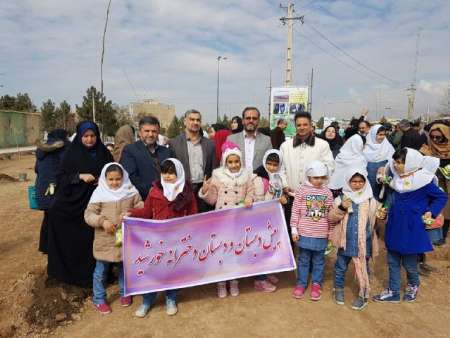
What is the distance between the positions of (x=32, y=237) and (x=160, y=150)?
360 centimetres

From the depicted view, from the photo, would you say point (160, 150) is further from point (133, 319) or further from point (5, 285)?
point (5, 285)

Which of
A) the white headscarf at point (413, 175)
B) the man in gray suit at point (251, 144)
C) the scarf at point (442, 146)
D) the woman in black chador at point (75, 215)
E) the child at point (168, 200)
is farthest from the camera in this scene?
the scarf at point (442, 146)

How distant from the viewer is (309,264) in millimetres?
3668

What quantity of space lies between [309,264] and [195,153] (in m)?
1.72

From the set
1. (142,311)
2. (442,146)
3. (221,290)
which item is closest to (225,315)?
(221,290)

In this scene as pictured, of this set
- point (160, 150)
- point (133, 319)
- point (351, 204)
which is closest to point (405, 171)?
point (351, 204)

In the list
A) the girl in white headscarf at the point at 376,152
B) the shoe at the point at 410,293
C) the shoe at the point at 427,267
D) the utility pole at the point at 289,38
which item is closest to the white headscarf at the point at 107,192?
the shoe at the point at 410,293

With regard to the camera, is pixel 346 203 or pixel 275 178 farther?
pixel 275 178

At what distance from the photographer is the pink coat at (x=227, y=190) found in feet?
11.7

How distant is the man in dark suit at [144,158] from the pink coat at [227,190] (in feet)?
1.81

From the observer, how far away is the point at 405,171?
11.2ft

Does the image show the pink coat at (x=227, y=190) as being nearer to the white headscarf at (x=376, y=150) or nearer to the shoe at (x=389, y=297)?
the shoe at (x=389, y=297)

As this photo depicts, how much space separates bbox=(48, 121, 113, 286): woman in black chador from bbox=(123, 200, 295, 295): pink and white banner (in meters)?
0.70

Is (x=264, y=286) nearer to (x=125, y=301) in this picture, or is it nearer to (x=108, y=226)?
(x=125, y=301)
